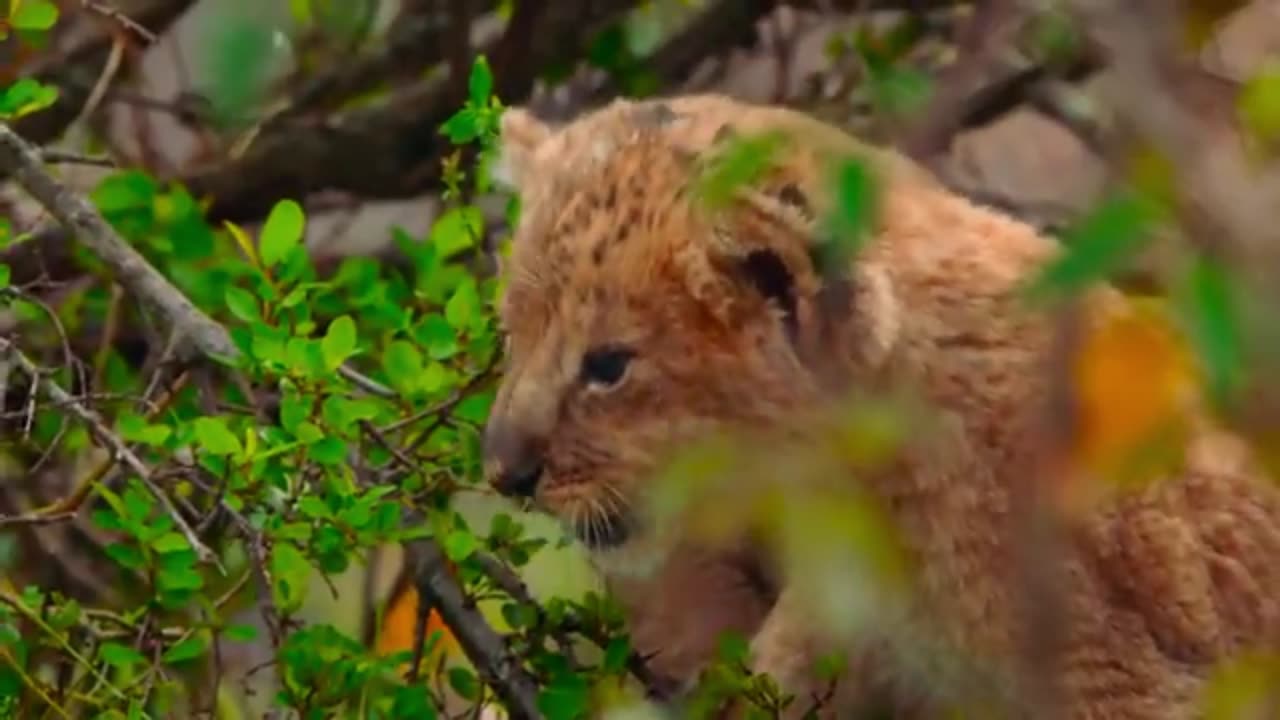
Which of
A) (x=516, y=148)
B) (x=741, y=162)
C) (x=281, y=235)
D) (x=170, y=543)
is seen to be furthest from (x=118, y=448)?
(x=741, y=162)

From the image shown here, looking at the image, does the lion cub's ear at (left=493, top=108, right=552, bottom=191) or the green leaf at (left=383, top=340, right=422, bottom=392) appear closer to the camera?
the green leaf at (left=383, top=340, right=422, bottom=392)

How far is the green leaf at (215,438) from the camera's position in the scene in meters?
1.55

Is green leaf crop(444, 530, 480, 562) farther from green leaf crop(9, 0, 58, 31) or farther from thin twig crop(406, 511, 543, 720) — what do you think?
green leaf crop(9, 0, 58, 31)

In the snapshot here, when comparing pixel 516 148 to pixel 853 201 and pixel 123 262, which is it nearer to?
pixel 123 262

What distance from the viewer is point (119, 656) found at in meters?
1.59

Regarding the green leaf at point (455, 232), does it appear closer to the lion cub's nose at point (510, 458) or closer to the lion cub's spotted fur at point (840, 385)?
the lion cub's spotted fur at point (840, 385)

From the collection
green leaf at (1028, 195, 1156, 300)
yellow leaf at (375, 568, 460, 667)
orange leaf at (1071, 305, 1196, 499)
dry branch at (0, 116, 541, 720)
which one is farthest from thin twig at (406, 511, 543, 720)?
green leaf at (1028, 195, 1156, 300)

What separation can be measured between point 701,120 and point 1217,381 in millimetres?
1034

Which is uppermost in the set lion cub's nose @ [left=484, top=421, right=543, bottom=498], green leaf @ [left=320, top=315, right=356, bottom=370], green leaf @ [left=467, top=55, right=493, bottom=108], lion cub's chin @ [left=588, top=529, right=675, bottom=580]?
green leaf @ [left=467, top=55, right=493, bottom=108]

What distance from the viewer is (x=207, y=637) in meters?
1.66

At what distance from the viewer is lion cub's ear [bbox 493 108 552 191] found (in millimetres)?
1834

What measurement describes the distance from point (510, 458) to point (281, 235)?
255mm

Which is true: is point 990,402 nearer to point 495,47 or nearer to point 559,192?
point 559,192

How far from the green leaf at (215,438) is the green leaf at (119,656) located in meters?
0.16
